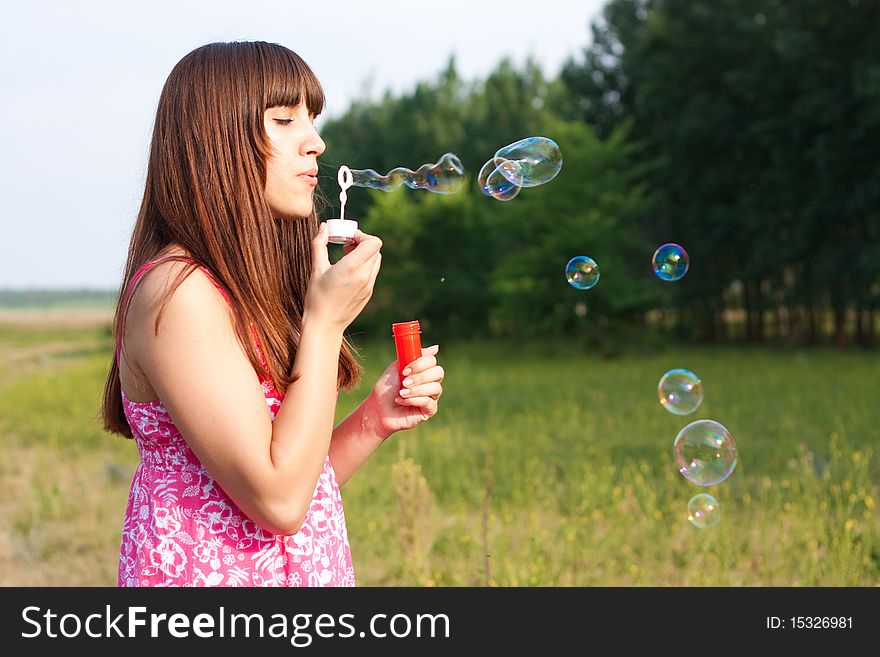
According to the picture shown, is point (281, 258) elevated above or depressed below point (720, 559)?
above

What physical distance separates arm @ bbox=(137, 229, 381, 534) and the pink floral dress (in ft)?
0.36

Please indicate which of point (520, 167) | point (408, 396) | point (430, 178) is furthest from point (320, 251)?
point (520, 167)

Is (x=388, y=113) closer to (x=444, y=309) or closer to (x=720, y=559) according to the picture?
(x=444, y=309)

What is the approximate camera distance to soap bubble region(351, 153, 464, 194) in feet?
9.45

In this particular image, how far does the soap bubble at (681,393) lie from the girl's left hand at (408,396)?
2.22 metres

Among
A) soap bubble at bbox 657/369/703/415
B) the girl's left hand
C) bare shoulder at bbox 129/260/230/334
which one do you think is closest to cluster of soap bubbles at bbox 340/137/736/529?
soap bubble at bbox 657/369/703/415

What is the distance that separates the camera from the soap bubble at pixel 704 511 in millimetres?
3891

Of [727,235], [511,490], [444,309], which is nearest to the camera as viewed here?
[511,490]

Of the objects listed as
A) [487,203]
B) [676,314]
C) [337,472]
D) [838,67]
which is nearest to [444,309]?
[487,203]

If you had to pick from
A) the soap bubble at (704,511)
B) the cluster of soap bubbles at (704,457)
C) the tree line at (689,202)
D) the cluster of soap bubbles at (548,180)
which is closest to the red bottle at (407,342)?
the cluster of soap bubbles at (548,180)

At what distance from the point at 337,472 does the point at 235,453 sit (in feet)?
1.85

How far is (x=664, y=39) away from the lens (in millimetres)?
26828

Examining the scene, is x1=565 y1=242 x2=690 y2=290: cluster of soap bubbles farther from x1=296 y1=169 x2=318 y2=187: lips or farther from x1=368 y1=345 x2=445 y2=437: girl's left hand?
x1=296 y1=169 x2=318 y2=187: lips

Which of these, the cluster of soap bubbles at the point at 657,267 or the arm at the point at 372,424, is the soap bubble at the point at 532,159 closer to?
the cluster of soap bubbles at the point at 657,267
